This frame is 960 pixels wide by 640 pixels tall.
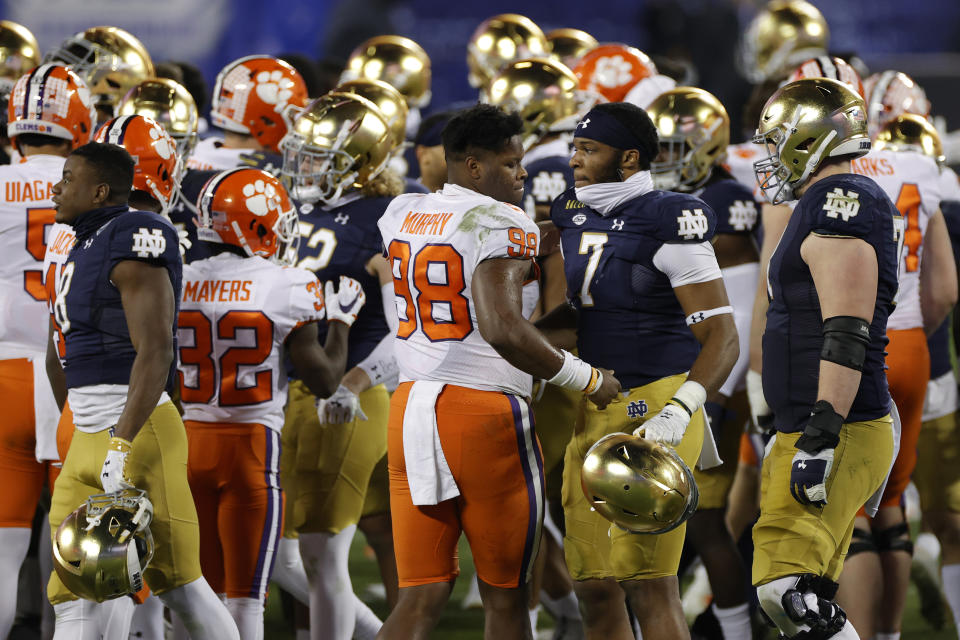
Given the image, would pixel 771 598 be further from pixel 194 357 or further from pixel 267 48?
pixel 267 48

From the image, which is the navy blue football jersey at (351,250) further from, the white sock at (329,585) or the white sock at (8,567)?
the white sock at (8,567)

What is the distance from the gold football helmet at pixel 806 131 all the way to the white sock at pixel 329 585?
199 centimetres

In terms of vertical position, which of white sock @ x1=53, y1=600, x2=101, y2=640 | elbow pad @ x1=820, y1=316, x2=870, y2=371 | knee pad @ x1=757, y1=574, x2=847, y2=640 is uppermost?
elbow pad @ x1=820, y1=316, x2=870, y2=371

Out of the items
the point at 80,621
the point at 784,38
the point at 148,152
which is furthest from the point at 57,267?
the point at 784,38

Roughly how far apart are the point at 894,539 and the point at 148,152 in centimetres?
303

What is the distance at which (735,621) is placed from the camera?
4.75m

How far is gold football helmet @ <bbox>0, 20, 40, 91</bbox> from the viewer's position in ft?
20.6

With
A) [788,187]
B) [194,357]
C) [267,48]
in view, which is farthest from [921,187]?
[267,48]

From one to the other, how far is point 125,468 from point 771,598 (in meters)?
1.81

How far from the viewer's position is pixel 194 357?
13.9ft

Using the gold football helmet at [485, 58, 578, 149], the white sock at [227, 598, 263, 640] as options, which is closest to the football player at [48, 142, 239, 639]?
the white sock at [227, 598, 263, 640]

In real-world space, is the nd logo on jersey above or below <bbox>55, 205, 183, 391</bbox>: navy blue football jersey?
above

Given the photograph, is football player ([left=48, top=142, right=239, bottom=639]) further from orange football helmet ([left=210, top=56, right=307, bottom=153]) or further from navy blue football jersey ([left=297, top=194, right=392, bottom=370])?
orange football helmet ([left=210, top=56, right=307, bottom=153])

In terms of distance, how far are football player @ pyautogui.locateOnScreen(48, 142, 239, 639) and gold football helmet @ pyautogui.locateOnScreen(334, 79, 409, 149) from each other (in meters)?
2.00
